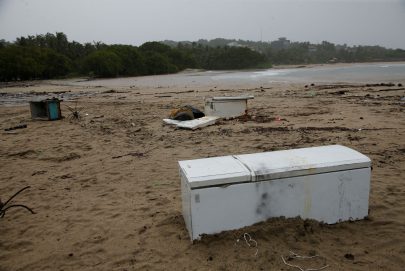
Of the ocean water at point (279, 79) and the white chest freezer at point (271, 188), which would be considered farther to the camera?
the ocean water at point (279, 79)

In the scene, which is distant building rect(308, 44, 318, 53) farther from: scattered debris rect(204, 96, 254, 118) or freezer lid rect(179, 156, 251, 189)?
freezer lid rect(179, 156, 251, 189)

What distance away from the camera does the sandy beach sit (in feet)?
10.3

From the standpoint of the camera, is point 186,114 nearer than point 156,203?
No

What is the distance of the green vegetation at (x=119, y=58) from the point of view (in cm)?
5578

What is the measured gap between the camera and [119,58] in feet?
209

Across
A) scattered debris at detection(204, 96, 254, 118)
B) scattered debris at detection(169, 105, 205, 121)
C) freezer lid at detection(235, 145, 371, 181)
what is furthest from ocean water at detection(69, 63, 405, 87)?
freezer lid at detection(235, 145, 371, 181)

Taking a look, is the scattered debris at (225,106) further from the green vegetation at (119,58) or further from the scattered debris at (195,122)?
the green vegetation at (119,58)

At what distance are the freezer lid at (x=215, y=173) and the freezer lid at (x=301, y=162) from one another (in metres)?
0.09

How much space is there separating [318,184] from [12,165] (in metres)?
5.85

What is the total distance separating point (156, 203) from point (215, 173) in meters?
1.52

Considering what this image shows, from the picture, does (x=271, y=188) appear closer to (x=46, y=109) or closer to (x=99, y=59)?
(x=46, y=109)

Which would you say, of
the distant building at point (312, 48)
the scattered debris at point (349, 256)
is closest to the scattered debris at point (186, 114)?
the scattered debris at point (349, 256)

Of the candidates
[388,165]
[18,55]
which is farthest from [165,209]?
[18,55]

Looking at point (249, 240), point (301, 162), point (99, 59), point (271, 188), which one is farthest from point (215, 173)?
point (99, 59)
